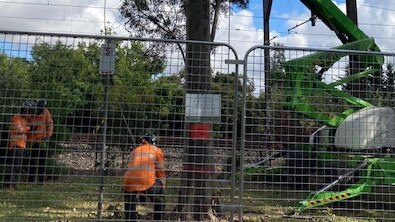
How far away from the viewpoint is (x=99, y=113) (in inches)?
223

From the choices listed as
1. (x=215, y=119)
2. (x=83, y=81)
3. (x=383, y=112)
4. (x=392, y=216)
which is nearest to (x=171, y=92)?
(x=215, y=119)

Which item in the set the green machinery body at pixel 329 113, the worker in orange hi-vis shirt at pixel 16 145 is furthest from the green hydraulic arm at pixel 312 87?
the worker in orange hi-vis shirt at pixel 16 145

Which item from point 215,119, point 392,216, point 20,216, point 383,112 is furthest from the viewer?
point 392,216

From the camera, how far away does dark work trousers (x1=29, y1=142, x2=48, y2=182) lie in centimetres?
569

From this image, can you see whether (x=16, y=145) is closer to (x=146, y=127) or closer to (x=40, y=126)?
(x=40, y=126)

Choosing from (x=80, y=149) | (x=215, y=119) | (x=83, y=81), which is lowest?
(x=80, y=149)

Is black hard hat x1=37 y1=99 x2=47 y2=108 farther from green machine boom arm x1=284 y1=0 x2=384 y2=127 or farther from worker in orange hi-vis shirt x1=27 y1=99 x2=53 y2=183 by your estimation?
green machine boom arm x1=284 y1=0 x2=384 y2=127

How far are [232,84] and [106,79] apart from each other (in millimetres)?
1460

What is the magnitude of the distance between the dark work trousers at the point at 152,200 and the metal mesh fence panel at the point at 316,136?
107cm

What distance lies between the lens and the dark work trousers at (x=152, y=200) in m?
5.98

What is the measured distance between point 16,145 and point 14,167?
0.31 meters

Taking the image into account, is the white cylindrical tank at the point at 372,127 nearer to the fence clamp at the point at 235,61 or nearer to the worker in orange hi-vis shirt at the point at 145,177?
the fence clamp at the point at 235,61

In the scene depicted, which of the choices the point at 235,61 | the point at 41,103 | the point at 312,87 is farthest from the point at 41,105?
the point at 312,87

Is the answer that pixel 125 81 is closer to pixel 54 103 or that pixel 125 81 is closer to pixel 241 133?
pixel 54 103
